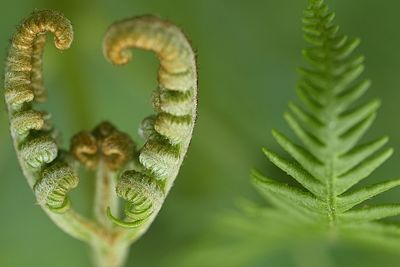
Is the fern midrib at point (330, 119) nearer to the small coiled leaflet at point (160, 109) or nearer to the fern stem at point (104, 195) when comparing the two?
the small coiled leaflet at point (160, 109)

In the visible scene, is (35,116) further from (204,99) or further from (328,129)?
(204,99)

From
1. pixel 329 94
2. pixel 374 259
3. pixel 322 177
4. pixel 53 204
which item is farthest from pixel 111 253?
pixel 374 259

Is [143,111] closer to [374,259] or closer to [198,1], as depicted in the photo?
[198,1]

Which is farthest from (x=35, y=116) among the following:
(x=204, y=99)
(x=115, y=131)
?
(x=204, y=99)

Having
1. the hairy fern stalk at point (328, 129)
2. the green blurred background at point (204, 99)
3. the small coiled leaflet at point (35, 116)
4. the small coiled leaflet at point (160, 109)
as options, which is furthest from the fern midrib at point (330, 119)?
the green blurred background at point (204, 99)

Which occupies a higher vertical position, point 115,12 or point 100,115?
point 115,12
